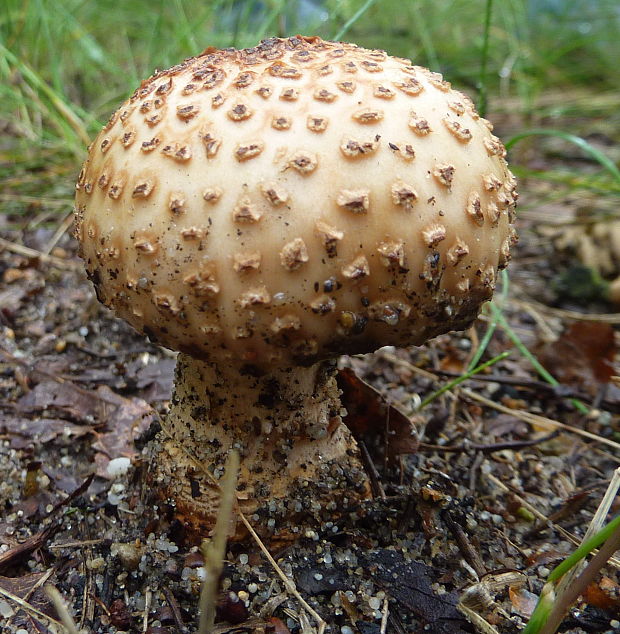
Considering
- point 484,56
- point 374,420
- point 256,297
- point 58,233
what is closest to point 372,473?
point 374,420

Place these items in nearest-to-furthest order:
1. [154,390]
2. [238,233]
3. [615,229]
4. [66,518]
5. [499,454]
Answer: [238,233] < [66,518] < [499,454] < [154,390] < [615,229]

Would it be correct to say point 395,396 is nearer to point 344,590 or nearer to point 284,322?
point 344,590

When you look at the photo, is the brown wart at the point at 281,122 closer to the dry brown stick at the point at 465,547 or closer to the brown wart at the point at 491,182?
the brown wart at the point at 491,182

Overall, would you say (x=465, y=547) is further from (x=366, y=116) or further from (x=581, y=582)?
(x=366, y=116)

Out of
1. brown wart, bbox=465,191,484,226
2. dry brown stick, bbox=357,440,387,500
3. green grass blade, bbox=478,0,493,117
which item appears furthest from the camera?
green grass blade, bbox=478,0,493,117

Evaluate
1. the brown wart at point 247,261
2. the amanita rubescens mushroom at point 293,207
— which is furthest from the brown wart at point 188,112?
the brown wart at point 247,261

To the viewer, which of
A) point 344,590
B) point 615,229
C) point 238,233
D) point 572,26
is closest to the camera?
point 238,233

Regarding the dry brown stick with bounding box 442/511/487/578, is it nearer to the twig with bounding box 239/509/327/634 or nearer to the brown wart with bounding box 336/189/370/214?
the twig with bounding box 239/509/327/634

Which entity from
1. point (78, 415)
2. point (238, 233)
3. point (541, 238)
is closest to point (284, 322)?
point (238, 233)

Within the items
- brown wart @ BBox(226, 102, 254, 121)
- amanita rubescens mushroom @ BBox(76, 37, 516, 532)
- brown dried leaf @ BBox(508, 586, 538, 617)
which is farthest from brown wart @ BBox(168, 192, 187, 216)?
brown dried leaf @ BBox(508, 586, 538, 617)
